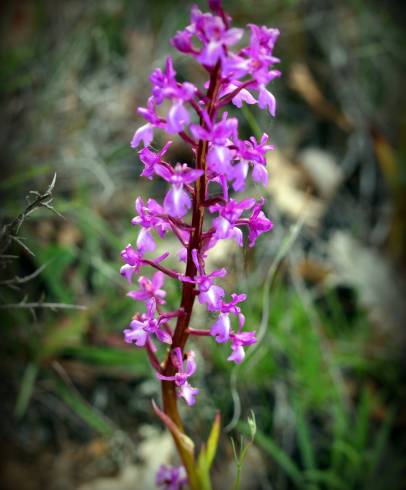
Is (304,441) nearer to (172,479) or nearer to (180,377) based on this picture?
(172,479)

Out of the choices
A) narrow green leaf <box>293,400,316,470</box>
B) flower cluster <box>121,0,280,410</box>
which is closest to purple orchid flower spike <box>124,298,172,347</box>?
flower cluster <box>121,0,280,410</box>

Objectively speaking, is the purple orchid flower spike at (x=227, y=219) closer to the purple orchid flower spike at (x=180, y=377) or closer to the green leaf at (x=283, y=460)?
the purple orchid flower spike at (x=180, y=377)

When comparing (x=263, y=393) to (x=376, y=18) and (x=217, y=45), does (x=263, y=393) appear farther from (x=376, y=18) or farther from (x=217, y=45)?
(x=376, y=18)

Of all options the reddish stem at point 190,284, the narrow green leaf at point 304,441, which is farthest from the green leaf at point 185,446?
the narrow green leaf at point 304,441

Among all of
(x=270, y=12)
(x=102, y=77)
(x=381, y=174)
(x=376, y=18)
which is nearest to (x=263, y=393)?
(x=381, y=174)

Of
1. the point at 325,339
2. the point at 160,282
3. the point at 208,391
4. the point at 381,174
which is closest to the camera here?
the point at 160,282

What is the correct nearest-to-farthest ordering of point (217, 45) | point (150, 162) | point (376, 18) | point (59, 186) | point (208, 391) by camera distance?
1. point (217, 45)
2. point (150, 162)
3. point (208, 391)
4. point (59, 186)
5. point (376, 18)

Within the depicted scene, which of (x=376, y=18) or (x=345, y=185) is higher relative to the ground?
(x=376, y=18)

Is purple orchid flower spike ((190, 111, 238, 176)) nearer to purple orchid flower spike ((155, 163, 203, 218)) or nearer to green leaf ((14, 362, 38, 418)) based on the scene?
purple orchid flower spike ((155, 163, 203, 218))

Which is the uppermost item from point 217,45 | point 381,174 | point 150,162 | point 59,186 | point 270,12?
point 270,12
